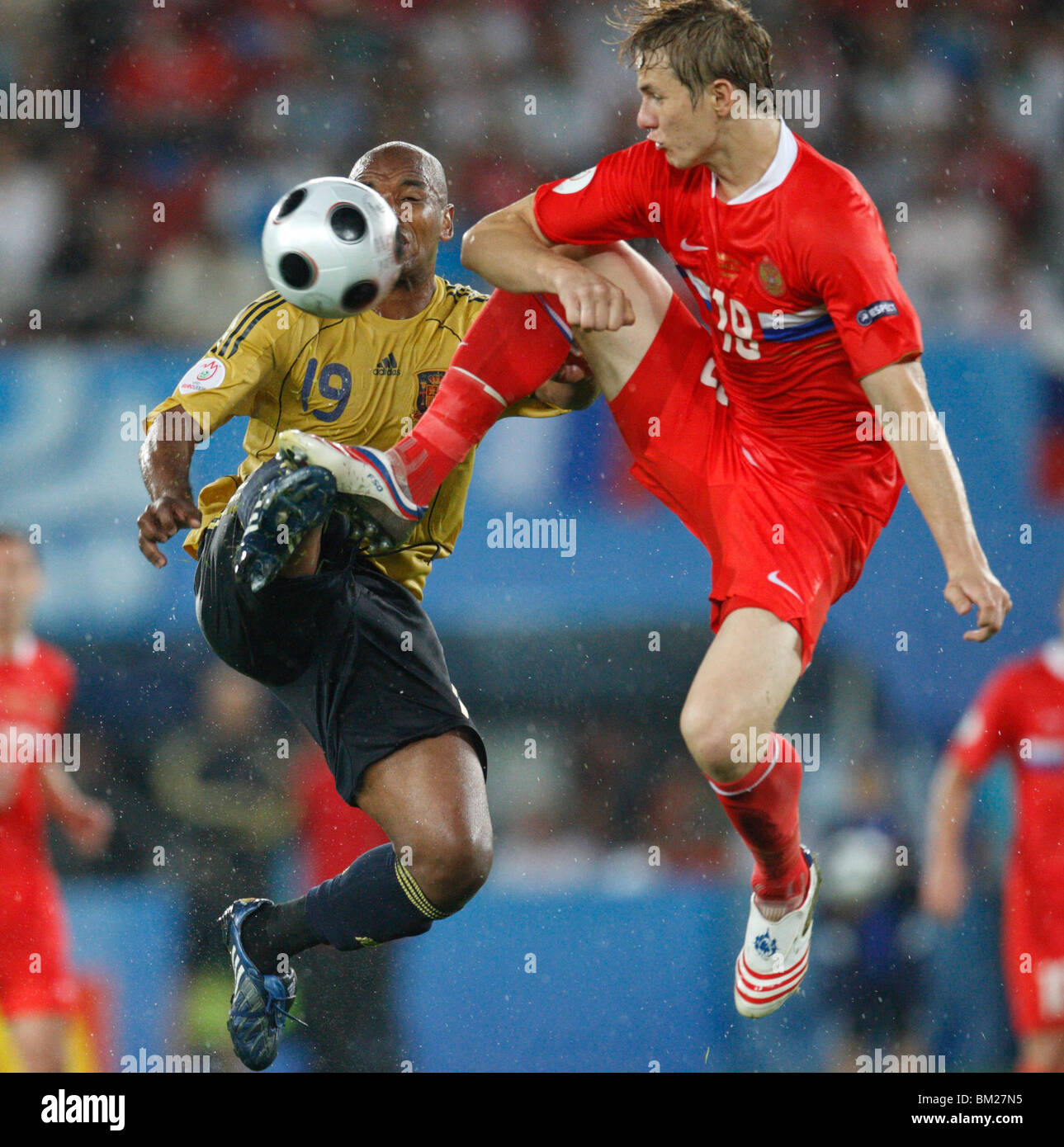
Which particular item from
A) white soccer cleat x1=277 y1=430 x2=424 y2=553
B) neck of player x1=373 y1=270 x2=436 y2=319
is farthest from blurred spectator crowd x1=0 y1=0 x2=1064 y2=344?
white soccer cleat x1=277 y1=430 x2=424 y2=553

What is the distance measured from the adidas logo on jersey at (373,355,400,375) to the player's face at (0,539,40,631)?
1930 mm

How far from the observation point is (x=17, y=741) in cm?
470

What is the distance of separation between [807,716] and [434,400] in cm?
295

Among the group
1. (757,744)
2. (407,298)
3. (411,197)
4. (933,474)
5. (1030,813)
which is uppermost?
(411,197)

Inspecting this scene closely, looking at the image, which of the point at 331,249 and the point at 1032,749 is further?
the point at 1032,749

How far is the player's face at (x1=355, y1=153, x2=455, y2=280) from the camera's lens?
3.41 m

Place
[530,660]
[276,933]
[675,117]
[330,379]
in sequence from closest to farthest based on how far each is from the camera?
[675,117] < [330,379] < [276,933] < [530,660]

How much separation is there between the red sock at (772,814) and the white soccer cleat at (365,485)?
0.84 m

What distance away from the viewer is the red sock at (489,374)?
324 cm

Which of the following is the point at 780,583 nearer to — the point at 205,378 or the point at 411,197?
the point at 411,197

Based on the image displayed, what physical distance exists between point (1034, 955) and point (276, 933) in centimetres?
261

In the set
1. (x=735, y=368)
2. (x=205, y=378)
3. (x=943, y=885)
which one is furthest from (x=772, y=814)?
(x=943, y=885)

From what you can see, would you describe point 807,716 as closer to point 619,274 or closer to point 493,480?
point 493,480

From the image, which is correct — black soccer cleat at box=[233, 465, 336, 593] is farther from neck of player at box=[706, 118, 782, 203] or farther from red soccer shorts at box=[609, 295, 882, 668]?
neck of player at box=[706, 118, 782, 203]
